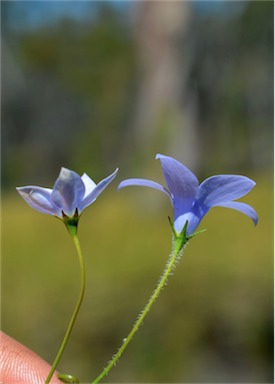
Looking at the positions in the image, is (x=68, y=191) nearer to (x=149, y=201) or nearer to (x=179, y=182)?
(x=179, y=182)

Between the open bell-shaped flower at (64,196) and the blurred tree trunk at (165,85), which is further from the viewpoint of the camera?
the blurred tree trunk at (165,85)

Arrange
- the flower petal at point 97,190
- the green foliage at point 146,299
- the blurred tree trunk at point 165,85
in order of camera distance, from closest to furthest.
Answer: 1. the flower petal at point 97,190
2. the green foliage at point 146,299
3. the blurred tree trunk at point 165,85

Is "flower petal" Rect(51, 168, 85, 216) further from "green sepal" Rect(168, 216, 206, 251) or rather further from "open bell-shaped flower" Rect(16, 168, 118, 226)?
"green sepal" Rect(168, 216, 206, 251)

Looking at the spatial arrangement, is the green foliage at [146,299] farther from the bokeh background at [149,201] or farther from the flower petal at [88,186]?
the flower petal at [88,186]

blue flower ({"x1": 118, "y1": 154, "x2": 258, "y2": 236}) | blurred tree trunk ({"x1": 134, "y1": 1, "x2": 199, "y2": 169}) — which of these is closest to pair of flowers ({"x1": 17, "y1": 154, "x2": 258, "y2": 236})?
blue flower ({"x1": 118, "y1": 154, "x2": 258, "y2": 236})

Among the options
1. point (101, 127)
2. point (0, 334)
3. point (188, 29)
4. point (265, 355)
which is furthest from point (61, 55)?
point (0, 334)

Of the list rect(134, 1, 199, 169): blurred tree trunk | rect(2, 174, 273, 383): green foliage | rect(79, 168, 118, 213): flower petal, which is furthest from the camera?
rect(134, 1, 199, 169): blurred tree trunk

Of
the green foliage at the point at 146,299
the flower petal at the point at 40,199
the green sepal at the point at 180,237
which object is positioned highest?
the flower petal at the point at 40,199

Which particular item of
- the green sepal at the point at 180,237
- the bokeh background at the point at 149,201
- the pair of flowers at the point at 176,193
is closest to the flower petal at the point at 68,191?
the pair of flowers at the point at 176,193
